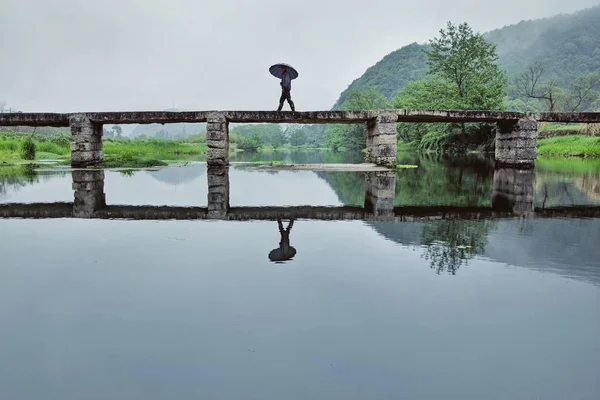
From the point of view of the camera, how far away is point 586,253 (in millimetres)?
5418

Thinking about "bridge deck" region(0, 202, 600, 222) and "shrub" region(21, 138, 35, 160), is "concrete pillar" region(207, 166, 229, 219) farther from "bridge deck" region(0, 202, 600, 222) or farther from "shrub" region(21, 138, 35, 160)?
"shrub" region(21, 138, 35, 160)

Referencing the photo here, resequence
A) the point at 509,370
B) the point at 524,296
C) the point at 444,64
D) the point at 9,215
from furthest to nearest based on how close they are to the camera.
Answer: the point at 444,64
the point at 9,215
the point at 524,296
the point at 509,370

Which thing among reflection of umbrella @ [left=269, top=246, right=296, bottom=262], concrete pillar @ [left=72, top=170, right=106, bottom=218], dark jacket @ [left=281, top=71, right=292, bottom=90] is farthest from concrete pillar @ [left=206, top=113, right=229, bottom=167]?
reflection of umbrella @ [left=269, top=246, right=296, bottom=262]

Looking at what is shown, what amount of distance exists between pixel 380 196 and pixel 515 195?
11.4ft

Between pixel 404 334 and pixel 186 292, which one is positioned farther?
pixel 186 292

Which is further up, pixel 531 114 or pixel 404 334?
pixel 531 114

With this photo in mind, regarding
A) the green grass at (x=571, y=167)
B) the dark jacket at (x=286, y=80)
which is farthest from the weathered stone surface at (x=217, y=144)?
the green grass at (x=571, y=167)

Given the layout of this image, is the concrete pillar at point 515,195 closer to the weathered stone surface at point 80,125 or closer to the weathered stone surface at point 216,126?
the weathered stone surface at point 216,126

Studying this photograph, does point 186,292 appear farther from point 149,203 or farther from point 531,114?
point 531,114

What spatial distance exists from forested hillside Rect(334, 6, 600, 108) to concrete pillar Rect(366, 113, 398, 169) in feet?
313

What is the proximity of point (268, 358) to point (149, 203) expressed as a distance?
27.5 ft

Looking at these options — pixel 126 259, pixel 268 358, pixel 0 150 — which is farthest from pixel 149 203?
pixel 0 150


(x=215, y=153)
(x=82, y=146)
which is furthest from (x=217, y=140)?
(x=82, y=146)

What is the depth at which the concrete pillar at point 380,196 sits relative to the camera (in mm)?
8839
